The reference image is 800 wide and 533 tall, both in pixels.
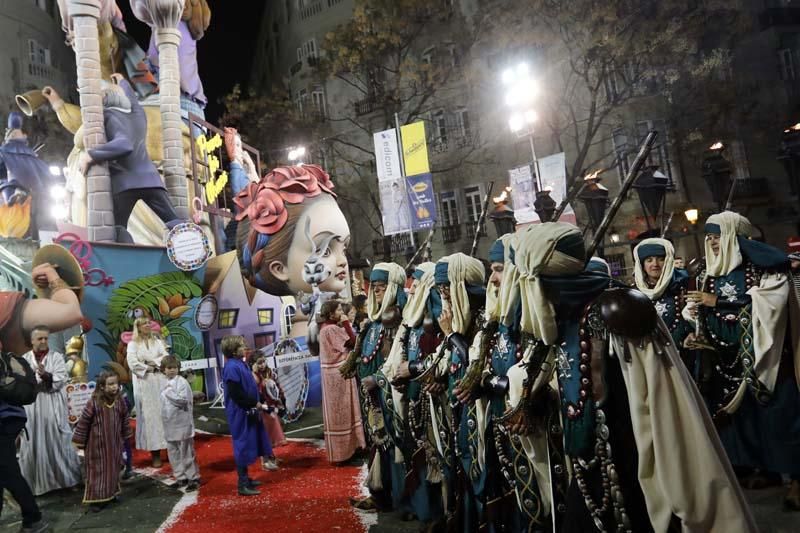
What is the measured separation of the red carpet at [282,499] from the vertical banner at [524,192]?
746 cm

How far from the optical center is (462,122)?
19.9 m

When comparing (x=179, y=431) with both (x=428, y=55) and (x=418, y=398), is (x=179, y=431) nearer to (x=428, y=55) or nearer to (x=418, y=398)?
(x=418, y=398)

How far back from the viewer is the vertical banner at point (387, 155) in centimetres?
1371

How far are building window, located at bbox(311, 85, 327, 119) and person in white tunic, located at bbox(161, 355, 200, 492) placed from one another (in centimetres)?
1637

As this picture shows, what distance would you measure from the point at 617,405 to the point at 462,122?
18.4m

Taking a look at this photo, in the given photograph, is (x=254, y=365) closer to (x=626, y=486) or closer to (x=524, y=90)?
(x=626, y=486)

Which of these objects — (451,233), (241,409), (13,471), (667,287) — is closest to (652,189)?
(667,287)

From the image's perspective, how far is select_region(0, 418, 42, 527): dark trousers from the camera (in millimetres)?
4977

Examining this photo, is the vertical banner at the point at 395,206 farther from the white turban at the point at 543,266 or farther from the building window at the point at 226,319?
the white turban at the point at 543,266

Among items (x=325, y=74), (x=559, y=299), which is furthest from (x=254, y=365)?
(x=325, y=74)

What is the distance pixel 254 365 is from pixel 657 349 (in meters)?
6.39

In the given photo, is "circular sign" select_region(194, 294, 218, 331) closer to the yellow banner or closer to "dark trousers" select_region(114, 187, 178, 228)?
"dark trousers" select_region(114, 187, 178, 228)

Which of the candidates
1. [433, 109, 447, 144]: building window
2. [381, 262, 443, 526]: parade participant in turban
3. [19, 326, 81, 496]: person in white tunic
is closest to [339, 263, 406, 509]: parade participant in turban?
[381, 262, 443, 526]: parade participant in turban

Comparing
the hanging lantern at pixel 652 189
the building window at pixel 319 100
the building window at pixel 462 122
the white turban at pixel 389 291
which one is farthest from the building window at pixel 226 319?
the building window at pixel 319 100
